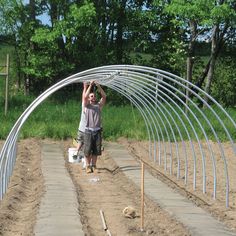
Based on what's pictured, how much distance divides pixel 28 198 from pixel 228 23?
52.3 ft

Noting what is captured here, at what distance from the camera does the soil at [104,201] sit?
7359 mm

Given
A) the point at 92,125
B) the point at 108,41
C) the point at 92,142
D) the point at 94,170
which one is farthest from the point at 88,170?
the point at 108,41

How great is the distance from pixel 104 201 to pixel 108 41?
19.5 meters

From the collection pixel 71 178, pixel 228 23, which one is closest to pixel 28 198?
pixel 71 178

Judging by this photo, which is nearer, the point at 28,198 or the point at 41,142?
the point at 28,198

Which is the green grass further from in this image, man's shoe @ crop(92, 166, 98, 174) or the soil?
the soil

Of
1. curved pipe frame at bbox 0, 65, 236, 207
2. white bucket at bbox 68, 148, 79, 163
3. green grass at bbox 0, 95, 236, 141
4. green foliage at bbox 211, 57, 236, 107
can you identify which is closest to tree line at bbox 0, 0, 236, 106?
green foliage at bbox 211, 57, 236, 107

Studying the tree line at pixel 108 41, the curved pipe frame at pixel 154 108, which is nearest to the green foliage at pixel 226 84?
the tree line at pixel 108 41

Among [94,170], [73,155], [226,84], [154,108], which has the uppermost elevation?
[226,84]

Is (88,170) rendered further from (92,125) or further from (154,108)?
(154,108)

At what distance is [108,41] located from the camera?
28062 mm

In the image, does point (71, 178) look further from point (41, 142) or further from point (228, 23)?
point (228, 23)

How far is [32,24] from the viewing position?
83.6 ft

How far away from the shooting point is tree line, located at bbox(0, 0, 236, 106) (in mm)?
24578
